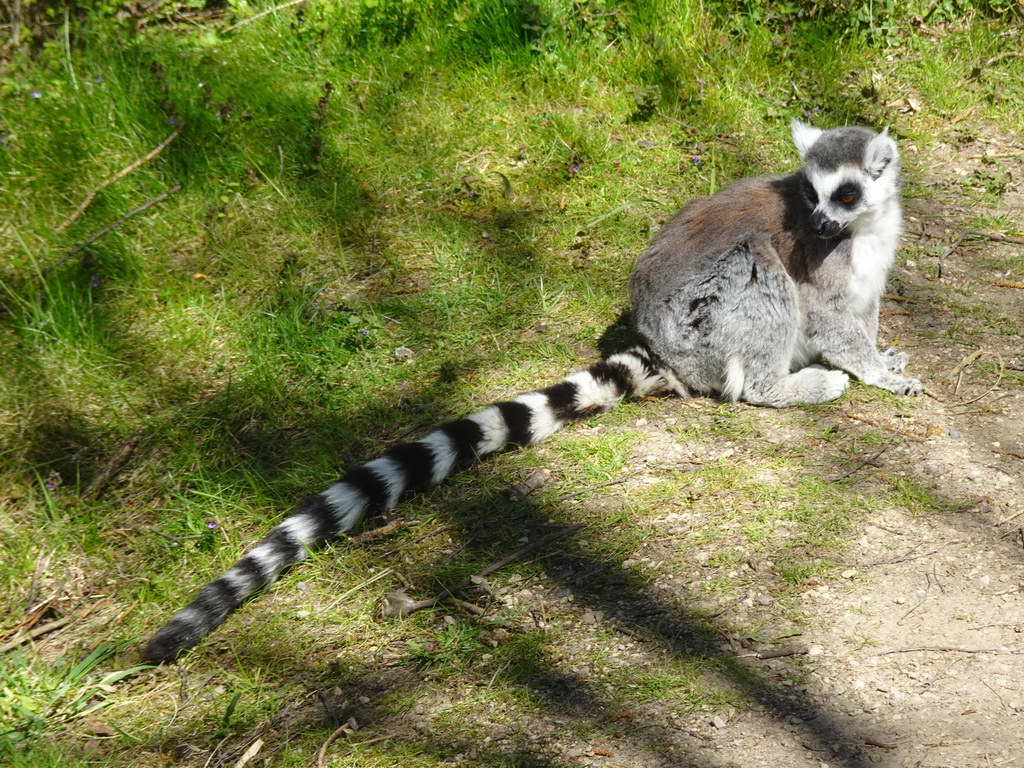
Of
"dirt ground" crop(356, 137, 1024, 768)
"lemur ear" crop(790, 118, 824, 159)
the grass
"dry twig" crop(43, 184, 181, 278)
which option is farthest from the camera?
"dry twig" crop(43, 184, 181, 278)

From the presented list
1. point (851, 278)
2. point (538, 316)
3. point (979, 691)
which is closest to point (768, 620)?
point (979, 691)

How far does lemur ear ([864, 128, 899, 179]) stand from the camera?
12.1ft

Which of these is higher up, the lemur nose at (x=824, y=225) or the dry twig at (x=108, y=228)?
the dry twig at (x=108, y=228)

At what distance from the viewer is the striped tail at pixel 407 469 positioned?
2980mm

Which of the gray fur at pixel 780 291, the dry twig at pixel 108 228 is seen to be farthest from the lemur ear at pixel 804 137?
the dry twig at pixel 108 228

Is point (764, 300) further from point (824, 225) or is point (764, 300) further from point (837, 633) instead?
point (837, 633)

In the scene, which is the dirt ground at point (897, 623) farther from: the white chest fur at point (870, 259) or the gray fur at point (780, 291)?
the white chest fur at point (870, 259)

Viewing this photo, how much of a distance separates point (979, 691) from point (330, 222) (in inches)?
149

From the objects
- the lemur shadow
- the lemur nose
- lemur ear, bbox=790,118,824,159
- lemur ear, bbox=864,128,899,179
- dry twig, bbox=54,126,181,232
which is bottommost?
the lemur shadow

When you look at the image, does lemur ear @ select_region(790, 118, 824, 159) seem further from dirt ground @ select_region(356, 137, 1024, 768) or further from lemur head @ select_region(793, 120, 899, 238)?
dirt ground @ select_region(356, 137, 1024, 768)

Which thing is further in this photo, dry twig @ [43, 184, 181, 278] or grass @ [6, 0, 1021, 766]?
dry twig @ [43, 184, 181, 278]

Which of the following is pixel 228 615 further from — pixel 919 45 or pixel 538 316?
pixel 919 45

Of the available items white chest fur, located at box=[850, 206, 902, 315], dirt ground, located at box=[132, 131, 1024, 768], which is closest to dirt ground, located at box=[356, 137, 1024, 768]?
dirt ground, located at box=[132, 131, 1024, 768]

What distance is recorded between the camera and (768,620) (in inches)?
112
